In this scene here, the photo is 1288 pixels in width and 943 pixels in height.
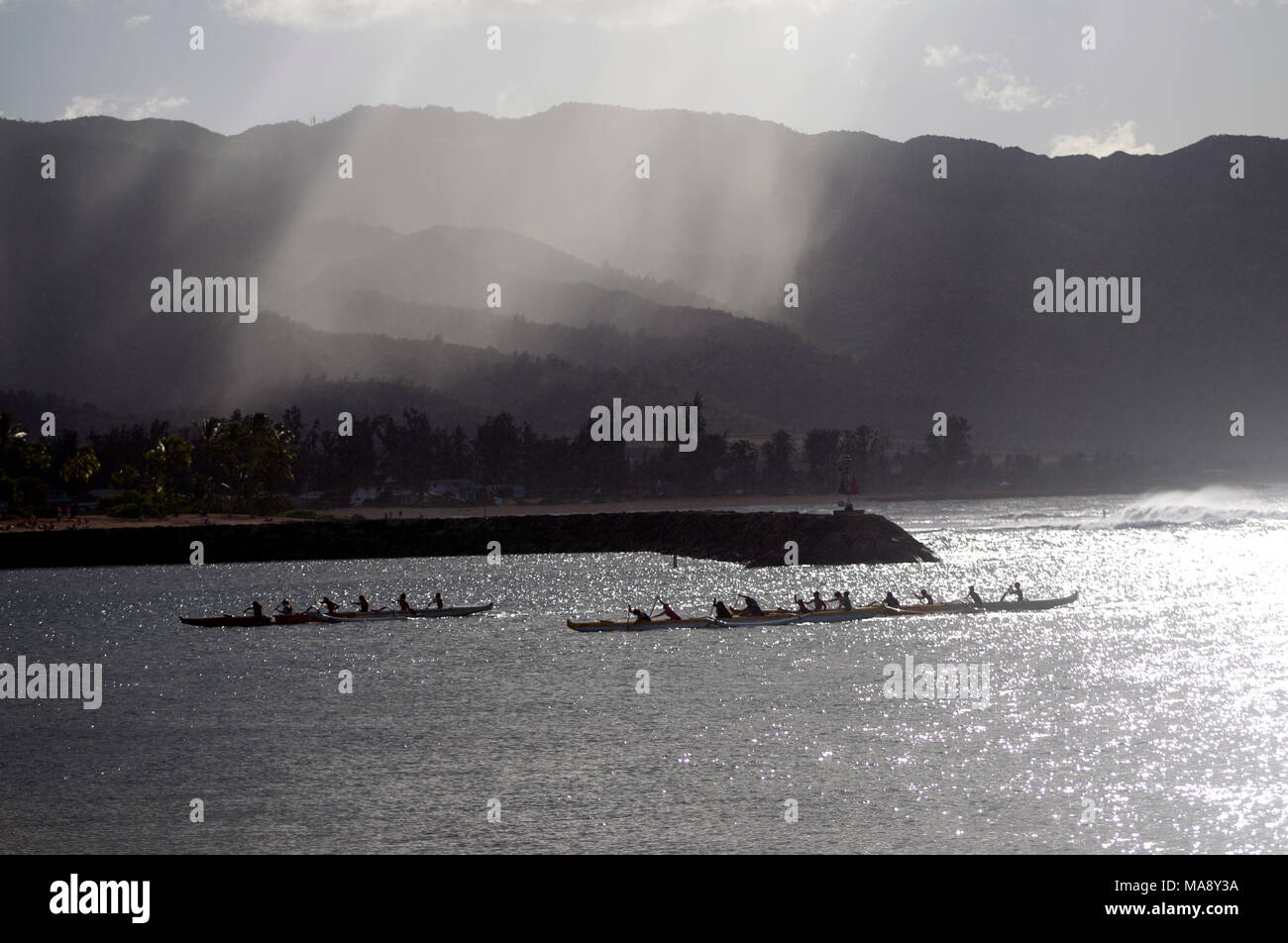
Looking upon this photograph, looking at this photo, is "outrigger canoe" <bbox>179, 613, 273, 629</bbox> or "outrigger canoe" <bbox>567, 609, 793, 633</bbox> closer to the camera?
"outrigger canoe" <bbox>567, 609, 793, 633</bbox>

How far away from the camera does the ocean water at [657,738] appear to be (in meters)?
31.7

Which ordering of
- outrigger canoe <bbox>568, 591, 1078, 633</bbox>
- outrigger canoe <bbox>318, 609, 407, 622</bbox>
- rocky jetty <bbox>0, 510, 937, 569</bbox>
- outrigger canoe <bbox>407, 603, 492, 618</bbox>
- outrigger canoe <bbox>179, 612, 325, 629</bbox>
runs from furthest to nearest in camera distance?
rocky jetty <bbox>0, 510, 937, 569</bbox>
outrigger canoe <bbox>407, 603, 492, 618</bbox>
outrigger canoe <bbox>318, 609, 407, 622</bbox>
outrigger canoe <bbox>179, 612, 325, 629</bbox>
outrigger canoe <bbox>568, 591, 1078, 633</bbox>

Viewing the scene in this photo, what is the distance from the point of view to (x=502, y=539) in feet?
528

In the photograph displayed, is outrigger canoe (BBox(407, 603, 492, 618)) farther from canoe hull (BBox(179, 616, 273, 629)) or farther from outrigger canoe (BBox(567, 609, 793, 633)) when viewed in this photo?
outrigger canoe (BBox(567, 609, 793, 633))

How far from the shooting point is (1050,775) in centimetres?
3719

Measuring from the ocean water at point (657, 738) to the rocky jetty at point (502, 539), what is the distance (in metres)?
38.2

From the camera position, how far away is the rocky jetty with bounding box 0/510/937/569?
12781 cm

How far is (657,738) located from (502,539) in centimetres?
11842

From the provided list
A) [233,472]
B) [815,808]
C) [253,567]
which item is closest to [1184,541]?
[253,567]

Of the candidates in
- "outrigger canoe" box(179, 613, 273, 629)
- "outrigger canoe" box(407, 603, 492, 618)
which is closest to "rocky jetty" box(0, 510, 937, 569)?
"outrigger canoe" box(407, 603, 492, 618)

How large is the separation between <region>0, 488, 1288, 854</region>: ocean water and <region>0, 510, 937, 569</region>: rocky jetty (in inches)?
1504

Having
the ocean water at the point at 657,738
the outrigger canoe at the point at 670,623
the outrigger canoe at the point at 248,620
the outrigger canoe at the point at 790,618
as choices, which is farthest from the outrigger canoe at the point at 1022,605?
the outrigger canoe at the point at 248,620

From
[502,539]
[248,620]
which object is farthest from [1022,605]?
[502,539]
